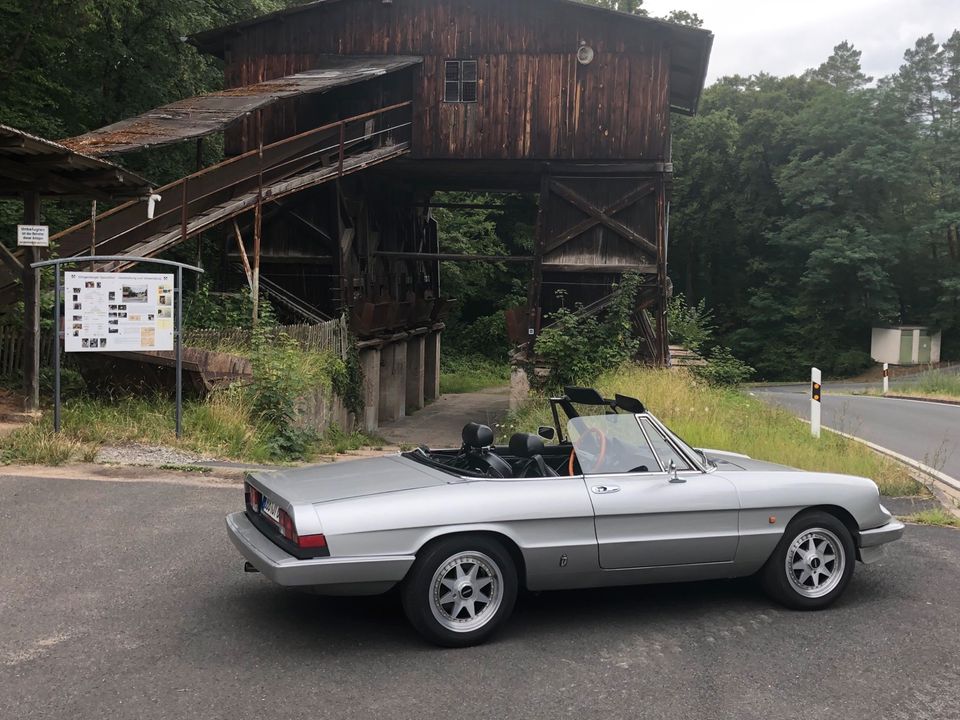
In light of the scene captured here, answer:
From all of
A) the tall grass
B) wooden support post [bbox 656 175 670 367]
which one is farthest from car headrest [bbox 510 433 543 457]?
the tall grass

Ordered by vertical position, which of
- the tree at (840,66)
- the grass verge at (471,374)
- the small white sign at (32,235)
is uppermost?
the tree at (840,66)

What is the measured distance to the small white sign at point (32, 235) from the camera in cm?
1130

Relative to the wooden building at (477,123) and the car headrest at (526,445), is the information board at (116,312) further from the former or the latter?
the wooden building at (477,123)

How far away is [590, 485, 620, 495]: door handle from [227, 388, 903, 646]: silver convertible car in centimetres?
1

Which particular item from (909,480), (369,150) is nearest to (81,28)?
(369,150)

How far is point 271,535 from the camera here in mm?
5125

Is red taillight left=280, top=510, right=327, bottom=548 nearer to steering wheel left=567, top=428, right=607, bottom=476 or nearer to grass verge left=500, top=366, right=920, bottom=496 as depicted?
steering wheel left=567, top=428, right=607, bottom=476

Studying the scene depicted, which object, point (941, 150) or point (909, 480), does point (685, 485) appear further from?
point (941, 150)

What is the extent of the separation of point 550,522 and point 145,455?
6.57 metres

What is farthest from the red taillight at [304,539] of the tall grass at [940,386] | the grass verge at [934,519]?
the tall grass at [940,386]

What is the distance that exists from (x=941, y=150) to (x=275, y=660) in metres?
54.1

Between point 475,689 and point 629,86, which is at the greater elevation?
point 629,86

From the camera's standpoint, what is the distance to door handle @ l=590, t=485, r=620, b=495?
17.4 ft

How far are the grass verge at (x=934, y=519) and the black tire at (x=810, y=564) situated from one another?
318cm
